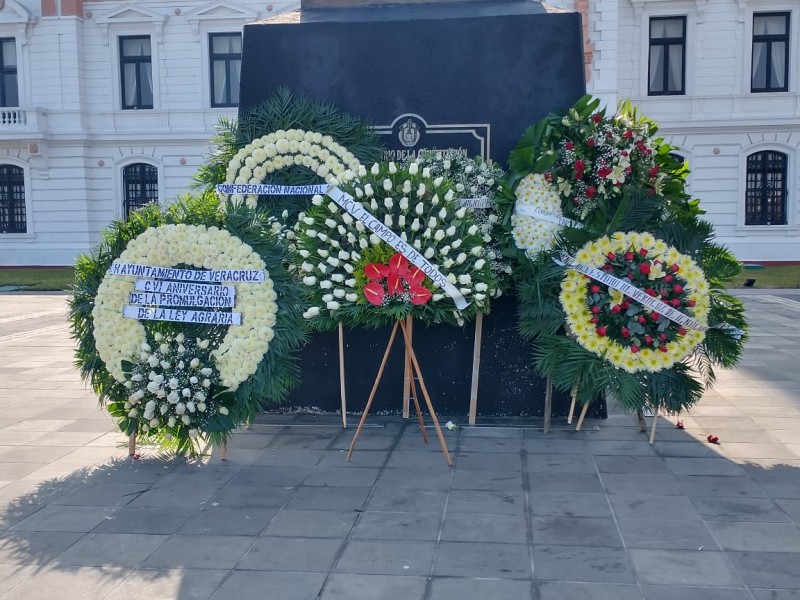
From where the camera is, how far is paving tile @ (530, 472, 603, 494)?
17.1 ft

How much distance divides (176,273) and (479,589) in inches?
119

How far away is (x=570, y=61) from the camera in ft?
23.2

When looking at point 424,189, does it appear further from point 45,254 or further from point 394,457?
point 45,254

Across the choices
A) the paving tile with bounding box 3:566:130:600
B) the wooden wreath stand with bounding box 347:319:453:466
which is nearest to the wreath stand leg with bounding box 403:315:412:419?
the wooden wreath stand with bounding box 347:319:453:466

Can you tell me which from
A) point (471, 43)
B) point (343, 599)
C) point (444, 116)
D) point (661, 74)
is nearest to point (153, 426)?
point (343, 599)

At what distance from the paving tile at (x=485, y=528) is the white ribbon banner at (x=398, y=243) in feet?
4.79

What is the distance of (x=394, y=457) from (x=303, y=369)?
1.60 meters

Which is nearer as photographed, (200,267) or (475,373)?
(200,267)

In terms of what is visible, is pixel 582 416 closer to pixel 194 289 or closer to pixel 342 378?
pixel 342 378

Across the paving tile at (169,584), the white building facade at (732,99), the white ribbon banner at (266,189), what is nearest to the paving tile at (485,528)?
the paving tile at (169,584)

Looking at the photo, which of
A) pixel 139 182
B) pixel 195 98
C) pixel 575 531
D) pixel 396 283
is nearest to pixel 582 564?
pixel 575 531

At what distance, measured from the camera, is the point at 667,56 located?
26594 mm

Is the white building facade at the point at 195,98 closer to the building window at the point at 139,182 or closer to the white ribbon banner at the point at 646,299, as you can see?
the building window at the point at 139,182

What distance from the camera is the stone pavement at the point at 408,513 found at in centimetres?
394
